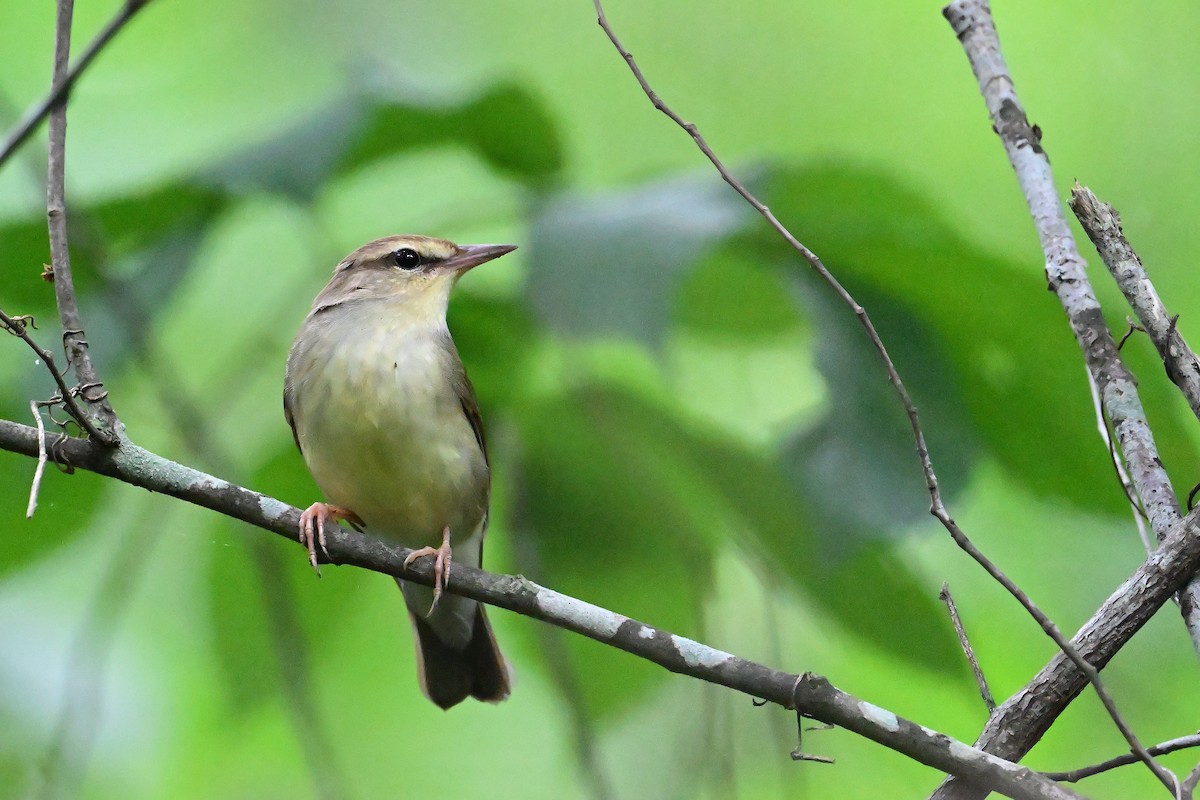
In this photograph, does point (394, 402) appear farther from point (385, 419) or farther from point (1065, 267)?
point (1065, 267)

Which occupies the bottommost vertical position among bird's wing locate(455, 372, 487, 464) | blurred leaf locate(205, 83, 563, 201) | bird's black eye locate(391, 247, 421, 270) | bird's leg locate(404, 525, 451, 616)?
bird's leg locate(404, 525, 451, 616)

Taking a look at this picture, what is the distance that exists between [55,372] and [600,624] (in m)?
1.22

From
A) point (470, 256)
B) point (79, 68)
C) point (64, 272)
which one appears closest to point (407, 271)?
point (470, 256)

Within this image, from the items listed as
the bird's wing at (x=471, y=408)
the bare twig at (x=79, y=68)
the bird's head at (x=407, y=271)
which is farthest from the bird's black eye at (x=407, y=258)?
the bare twig at (x=79, y=68)

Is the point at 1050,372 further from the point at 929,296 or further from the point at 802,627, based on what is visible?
the point at 802,627

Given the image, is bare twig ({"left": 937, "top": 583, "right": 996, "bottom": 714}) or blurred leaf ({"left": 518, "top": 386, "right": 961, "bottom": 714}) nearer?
bare twig ({"left": 937, "top": 583, "right": 996, "bottom": 714})

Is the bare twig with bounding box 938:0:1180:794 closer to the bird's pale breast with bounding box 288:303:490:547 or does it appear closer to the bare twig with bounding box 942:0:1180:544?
the bare twig with bounding box 942:0:1180:544

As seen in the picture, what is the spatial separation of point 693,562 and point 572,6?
399 centimetres

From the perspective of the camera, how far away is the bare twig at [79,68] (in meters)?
1.33

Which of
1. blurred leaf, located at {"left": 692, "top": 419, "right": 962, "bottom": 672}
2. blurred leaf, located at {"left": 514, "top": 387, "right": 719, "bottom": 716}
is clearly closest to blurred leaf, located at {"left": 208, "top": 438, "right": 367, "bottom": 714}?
blurred leaf, located at {"left": 514, "top": 387, "right": 719, "bottom": 716}

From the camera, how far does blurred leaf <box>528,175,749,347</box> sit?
10.9 feet

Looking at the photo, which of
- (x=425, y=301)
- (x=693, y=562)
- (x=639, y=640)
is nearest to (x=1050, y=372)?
(x=693, y=562)

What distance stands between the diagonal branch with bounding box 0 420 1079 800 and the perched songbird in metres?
0.53

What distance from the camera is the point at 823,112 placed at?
5.66 meters
